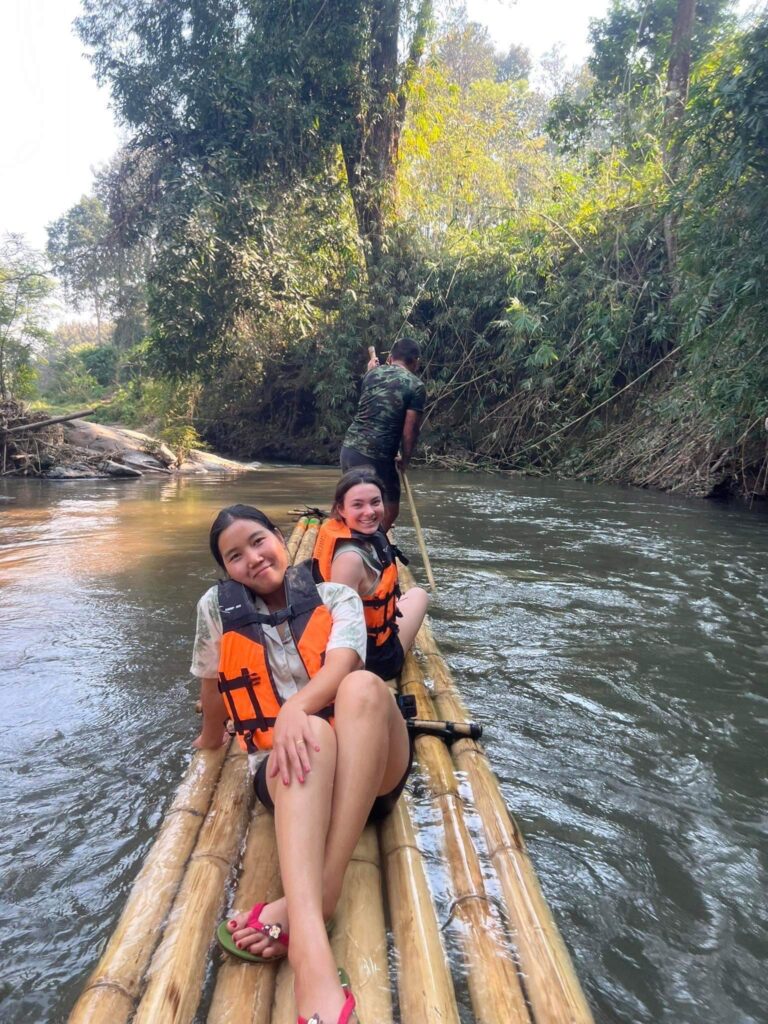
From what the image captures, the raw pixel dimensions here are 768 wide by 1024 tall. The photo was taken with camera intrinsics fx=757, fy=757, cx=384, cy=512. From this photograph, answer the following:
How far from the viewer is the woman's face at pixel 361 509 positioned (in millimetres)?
2354

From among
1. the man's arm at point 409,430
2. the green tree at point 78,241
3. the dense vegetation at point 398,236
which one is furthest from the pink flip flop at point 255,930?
the green tree at point 78,241

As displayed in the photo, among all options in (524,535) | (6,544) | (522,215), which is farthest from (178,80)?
(524,535)

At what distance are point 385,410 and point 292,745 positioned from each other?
2979 millimetres

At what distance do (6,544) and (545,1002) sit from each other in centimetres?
538

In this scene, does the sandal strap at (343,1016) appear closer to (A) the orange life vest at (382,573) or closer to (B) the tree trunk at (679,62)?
(A) the orange life vest at (382,573)

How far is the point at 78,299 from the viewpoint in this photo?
30.0 metres

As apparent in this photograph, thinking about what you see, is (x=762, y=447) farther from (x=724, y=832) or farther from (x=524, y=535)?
(x=724, y=832)

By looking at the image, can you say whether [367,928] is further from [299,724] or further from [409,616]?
[409,616]

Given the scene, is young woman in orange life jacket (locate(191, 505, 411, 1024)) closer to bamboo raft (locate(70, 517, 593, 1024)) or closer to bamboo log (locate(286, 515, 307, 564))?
bamboo raft (locate(70, 517, 593, 1024))

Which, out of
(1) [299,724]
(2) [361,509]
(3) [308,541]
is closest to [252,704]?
(1) [299,724]

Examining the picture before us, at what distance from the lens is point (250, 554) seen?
173cm

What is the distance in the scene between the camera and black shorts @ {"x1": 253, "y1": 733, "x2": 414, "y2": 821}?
64.0 inches

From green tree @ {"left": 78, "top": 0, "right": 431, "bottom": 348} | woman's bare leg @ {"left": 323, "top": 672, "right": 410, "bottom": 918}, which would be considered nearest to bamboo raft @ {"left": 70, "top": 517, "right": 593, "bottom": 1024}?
woman's bare leg @ {"left": 323, "top": 672, "right": 410, "bottom": 918}

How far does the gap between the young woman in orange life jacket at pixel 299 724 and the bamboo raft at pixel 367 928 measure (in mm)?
66
